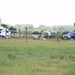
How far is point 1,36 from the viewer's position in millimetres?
39406

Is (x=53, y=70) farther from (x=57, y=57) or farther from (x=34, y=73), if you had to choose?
(x=57, y=57)

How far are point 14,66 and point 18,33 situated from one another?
30.9 metres

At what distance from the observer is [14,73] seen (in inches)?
320

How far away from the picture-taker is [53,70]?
9.00m

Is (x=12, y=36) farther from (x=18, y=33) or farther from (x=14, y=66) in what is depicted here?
(x=14, y=66)

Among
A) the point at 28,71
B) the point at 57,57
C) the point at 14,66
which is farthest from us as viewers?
the point at 57,57

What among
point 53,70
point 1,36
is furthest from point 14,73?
point 1,36

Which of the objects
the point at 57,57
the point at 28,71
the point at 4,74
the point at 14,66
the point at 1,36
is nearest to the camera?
the point at 4,74

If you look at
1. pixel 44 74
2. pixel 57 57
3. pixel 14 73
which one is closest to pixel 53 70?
pixel 44 74

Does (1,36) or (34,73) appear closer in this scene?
(34,73)

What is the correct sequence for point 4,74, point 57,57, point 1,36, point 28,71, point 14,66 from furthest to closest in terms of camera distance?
point 1,36 → point 57,57 → point 14,66 → point 28,71 → point 4,74

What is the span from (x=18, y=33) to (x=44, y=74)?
3227 centimetres

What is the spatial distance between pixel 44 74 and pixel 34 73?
0.96 ft

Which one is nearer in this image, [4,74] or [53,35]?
[4,74]
